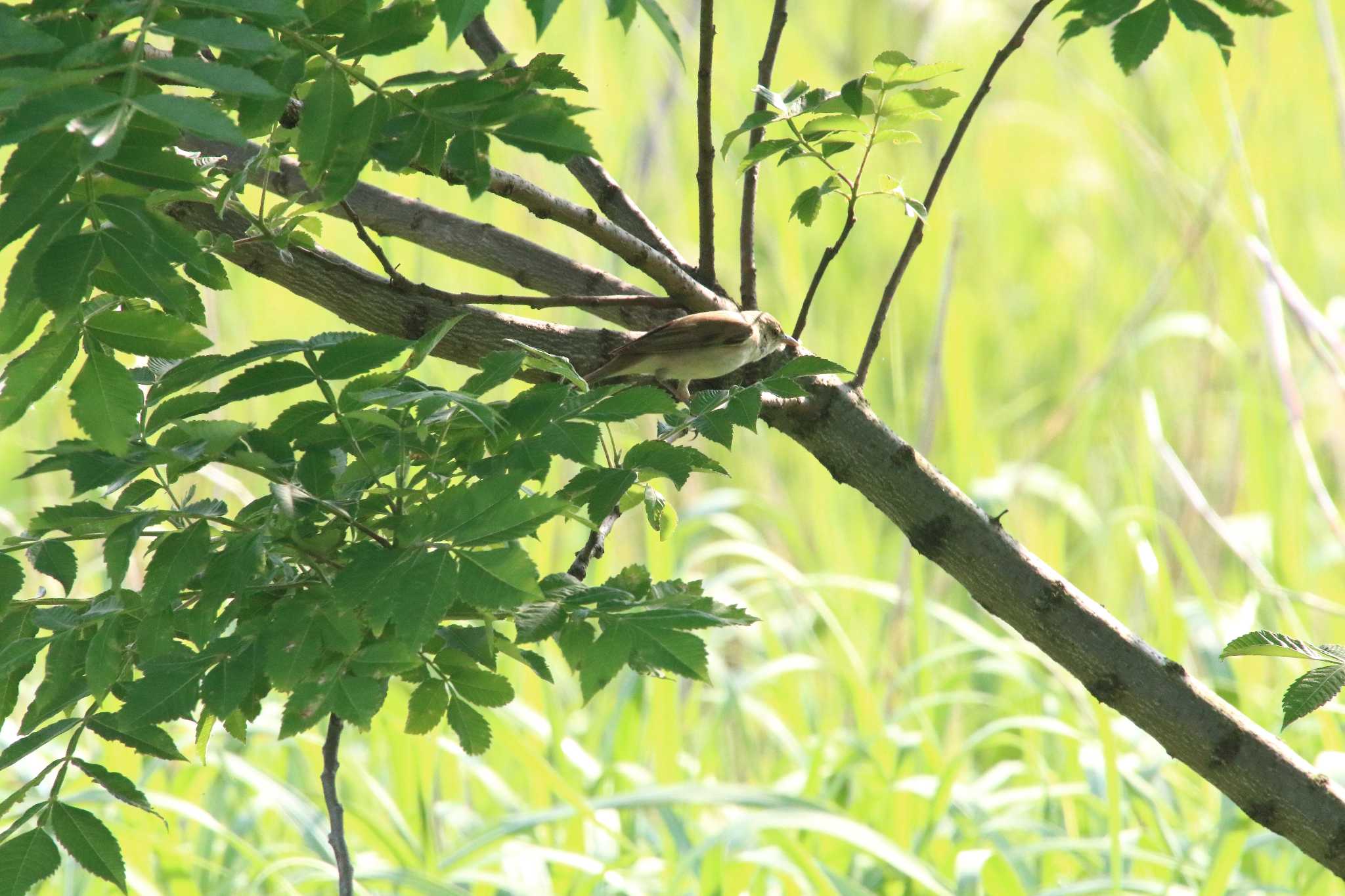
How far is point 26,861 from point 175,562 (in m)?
0.28

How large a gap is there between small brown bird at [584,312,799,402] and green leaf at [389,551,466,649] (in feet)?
1.48

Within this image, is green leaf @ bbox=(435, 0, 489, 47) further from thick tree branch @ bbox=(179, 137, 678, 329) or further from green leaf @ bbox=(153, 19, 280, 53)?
thick tree branch @ bbox=(179, 137, 678, 329)

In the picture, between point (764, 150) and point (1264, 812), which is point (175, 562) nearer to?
point (764, 150)

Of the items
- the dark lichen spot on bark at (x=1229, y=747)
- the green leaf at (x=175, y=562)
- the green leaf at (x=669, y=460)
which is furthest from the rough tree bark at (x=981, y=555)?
the green leaf at (x=175, y=562)

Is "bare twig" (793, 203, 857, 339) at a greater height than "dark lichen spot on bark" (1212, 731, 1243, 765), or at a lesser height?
greater

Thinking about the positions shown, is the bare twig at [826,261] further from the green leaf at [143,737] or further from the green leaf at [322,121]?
the green leaf at [143,737]

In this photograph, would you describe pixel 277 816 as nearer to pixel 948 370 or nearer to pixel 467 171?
pixel 948 370

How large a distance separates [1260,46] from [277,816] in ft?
9.21

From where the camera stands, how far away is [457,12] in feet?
2.27

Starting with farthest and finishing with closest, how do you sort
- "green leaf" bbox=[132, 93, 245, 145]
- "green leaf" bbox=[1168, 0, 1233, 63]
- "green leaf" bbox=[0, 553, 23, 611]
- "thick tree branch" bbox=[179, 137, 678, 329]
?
1. "thick tree branch" bbox=[179, 137, 678, 329]
2. "green leaf" bbox=[1168, 0, 1233, 63]
3. "green leaf" bbox=[0, 553, 23, 611]
4. "green leaf" bbox=[132, 93, 245, 145]

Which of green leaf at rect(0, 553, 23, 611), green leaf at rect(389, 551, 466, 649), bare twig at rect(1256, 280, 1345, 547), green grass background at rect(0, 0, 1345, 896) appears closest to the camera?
green leaf at rect(389, 551, 466, 649)

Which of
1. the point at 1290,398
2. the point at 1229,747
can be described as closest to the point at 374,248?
the point at 1229,747

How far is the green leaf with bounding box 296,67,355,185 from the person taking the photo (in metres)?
0.75

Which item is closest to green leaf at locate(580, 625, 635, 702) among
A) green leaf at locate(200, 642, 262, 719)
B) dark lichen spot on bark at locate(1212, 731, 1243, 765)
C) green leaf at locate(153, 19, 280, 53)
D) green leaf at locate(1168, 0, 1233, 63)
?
green leaf at locate(200, 642, 262, 719)
